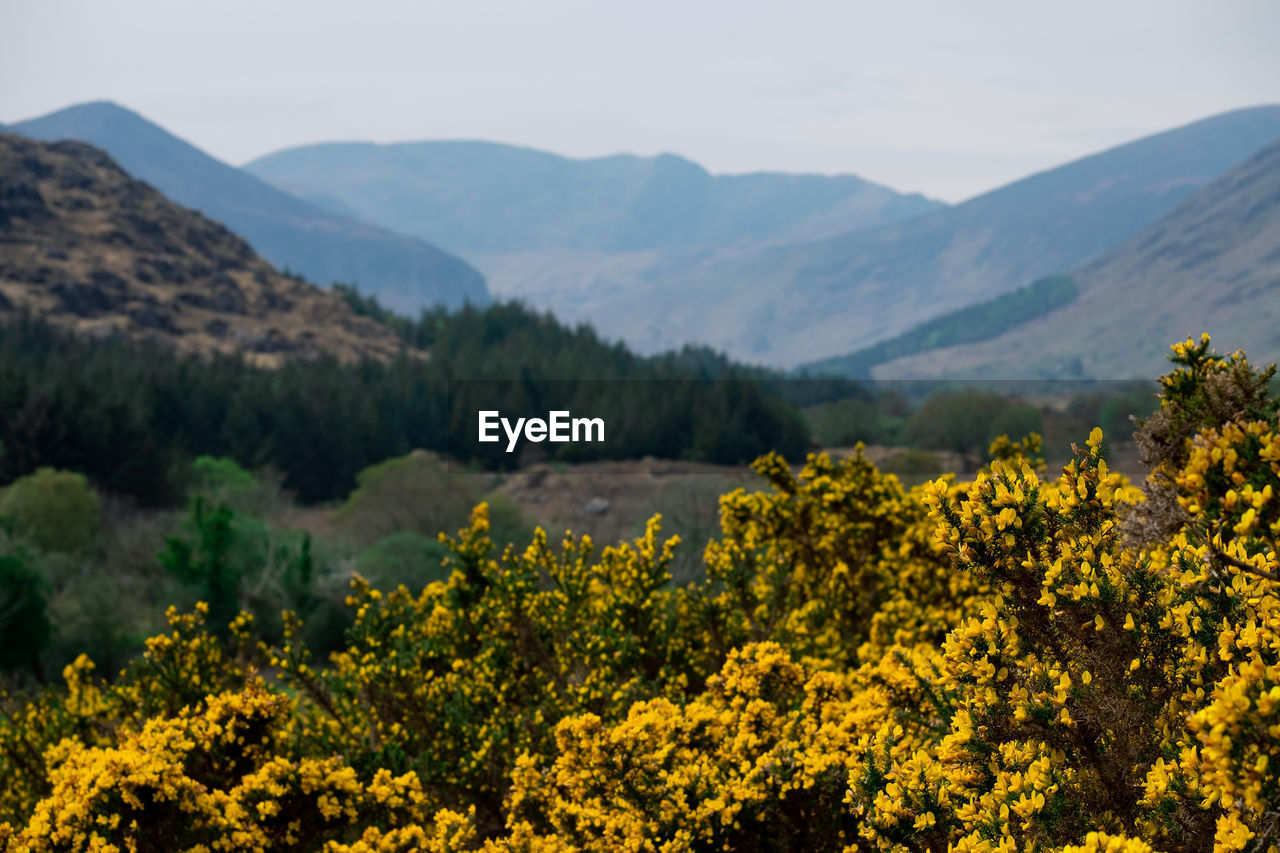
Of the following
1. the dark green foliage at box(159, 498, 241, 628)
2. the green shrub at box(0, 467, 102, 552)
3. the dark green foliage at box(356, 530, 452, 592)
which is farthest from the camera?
the green shrub at box(0, 467, 102, 552)

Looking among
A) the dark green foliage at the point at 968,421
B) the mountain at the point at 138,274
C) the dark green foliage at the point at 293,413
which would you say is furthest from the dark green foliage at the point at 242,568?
the mountain at the point at 138,274

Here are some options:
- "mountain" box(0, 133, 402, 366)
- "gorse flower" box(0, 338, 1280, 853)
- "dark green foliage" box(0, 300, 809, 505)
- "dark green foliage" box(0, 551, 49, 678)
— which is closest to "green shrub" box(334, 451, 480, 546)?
"dark green foliage" box(0, 300, 809, 505)

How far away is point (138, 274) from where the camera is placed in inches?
4215

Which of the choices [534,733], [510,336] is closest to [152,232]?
[510,336]

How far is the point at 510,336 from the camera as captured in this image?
4313 inches

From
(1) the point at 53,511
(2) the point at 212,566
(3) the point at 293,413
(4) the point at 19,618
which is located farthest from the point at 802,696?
(3) the point at 293,413

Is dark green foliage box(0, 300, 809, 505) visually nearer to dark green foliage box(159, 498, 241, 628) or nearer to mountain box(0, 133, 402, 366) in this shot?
mountain box(0, 133, 402, 366)

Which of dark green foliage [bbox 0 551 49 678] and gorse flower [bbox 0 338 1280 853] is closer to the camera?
gorse flower [bbox 0 338 1280 853]

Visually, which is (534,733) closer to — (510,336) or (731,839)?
(731,839)

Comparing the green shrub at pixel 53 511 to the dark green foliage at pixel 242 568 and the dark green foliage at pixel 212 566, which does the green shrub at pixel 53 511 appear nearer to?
the dark green foliage at pixel 242 568

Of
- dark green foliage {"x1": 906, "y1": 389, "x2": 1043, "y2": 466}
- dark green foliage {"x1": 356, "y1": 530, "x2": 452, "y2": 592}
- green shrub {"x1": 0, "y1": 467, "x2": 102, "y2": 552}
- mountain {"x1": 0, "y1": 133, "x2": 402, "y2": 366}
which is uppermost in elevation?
mountain {"x1": 0, "y1": 133, "x2": 402, "y2": 366}

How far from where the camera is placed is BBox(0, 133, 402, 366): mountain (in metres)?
96.2

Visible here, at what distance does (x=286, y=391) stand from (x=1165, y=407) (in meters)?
59.8

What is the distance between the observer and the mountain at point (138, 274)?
316 ft
